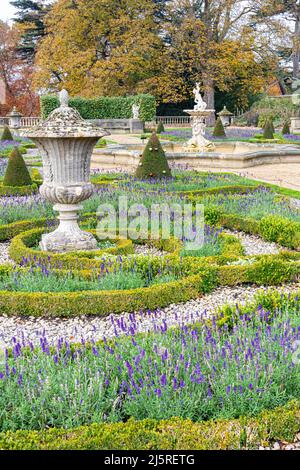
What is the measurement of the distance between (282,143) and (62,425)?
65.0 feet

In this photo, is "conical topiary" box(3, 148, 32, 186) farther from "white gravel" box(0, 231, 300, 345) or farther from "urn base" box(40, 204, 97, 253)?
"white gravel" box(0, 231, 300, 345)

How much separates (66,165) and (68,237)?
0.88 metres

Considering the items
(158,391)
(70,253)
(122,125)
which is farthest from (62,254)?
(122,125)

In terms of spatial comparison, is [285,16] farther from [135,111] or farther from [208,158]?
[208,158]

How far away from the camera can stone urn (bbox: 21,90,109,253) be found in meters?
6.33

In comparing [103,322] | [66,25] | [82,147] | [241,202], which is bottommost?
[103,322]

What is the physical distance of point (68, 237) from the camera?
22.3 feet

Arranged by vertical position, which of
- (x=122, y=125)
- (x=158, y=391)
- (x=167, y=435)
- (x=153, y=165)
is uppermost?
(x=122, y=125)

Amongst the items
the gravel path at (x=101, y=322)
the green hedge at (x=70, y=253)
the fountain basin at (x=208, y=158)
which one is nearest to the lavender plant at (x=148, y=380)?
the gravel path at (x=101, y=322)

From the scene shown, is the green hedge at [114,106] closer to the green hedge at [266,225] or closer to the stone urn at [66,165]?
the green hedge at [266,225]

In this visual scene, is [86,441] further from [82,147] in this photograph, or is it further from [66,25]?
[66,25]

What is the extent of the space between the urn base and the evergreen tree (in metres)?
34.9

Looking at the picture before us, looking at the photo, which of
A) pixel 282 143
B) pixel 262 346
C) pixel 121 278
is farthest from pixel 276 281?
pixel 282 143

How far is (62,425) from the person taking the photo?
117 inches
